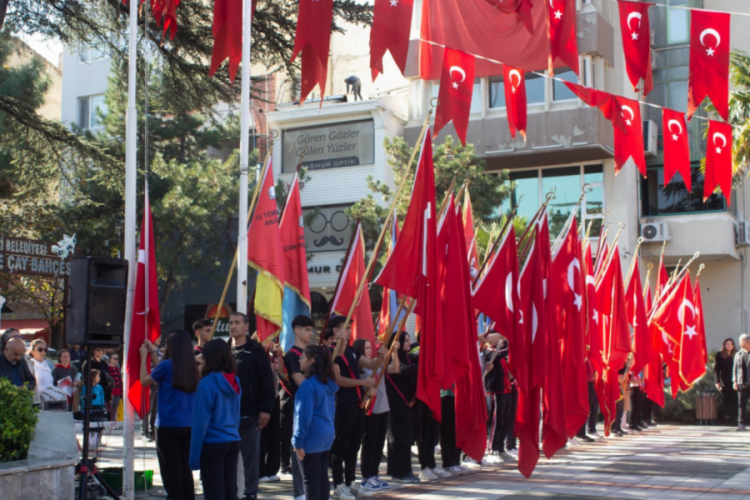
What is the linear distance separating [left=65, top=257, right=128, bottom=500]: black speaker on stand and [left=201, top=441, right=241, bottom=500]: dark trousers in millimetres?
1588

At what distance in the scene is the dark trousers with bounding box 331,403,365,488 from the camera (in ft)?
33.2

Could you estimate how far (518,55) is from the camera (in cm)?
1283

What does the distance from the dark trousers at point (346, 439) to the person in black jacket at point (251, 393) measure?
3.63 ft

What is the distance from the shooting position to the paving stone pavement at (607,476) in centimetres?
1019

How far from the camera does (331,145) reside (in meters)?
30.8

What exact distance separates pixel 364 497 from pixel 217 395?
10.5 feet

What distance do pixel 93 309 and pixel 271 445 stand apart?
3277 mm

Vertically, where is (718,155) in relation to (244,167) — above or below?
above

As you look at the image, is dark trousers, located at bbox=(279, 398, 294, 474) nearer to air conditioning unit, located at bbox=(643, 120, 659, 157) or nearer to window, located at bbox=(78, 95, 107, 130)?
air conditioning unit, located at bbox=(643, 120, 659, 157)

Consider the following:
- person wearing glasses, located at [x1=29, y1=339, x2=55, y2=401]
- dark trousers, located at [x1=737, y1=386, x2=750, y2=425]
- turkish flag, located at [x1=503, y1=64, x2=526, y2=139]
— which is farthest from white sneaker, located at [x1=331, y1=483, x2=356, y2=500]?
dark trousers, located at [x1=737, y1=386, x2=750, y2=425]

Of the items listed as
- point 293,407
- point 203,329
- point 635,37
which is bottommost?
point 293,407

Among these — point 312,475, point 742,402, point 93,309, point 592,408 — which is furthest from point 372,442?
point 742,402

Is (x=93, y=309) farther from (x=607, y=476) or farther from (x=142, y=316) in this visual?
(x=607, y=476)

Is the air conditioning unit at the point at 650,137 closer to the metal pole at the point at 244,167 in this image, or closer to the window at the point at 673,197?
the window at the point at 673,197
